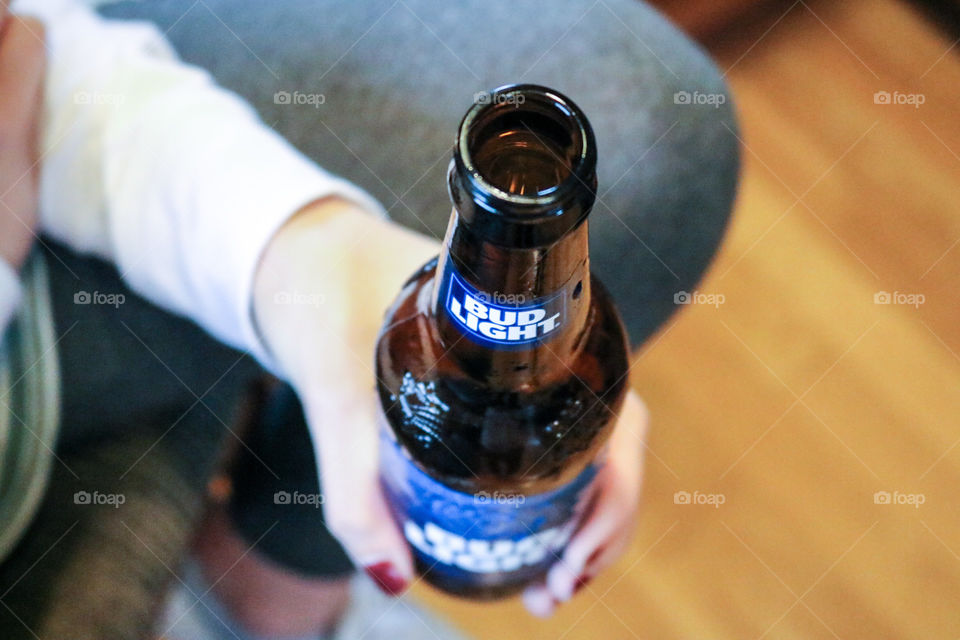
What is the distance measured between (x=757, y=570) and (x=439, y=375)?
2.10 feet

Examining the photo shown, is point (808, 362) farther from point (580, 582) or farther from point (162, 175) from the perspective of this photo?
point (162, 175)

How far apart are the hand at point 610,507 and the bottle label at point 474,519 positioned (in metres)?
0.05

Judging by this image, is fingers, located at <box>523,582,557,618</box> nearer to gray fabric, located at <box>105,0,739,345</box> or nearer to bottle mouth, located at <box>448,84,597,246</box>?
gray fabric, located at <box>105,0,739,345</box>

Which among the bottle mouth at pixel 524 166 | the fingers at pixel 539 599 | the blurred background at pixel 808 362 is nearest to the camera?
the bottle mouth at pixel 524 166

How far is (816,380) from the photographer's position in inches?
43.2

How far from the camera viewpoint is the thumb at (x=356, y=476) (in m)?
0.63

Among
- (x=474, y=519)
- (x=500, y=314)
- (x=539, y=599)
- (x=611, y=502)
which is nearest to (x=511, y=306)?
(x=500, y=314)

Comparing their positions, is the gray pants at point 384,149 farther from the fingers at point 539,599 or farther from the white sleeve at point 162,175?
the fingers at point 539,599

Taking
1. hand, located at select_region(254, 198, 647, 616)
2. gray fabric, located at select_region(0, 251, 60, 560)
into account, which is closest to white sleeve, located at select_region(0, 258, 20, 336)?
gray fabric, located at select_region(0, 251, 60, 560)

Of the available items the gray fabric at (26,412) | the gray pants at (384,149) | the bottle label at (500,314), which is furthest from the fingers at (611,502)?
the gray fabric at (26,412)

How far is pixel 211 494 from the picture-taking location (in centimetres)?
75

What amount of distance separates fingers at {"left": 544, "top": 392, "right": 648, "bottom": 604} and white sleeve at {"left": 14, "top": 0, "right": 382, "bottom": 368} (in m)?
0.27

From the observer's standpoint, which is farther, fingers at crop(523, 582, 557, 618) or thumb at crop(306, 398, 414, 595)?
fingers at crop(523, 582, 557, 618)

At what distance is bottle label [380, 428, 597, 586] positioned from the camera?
54 cm
